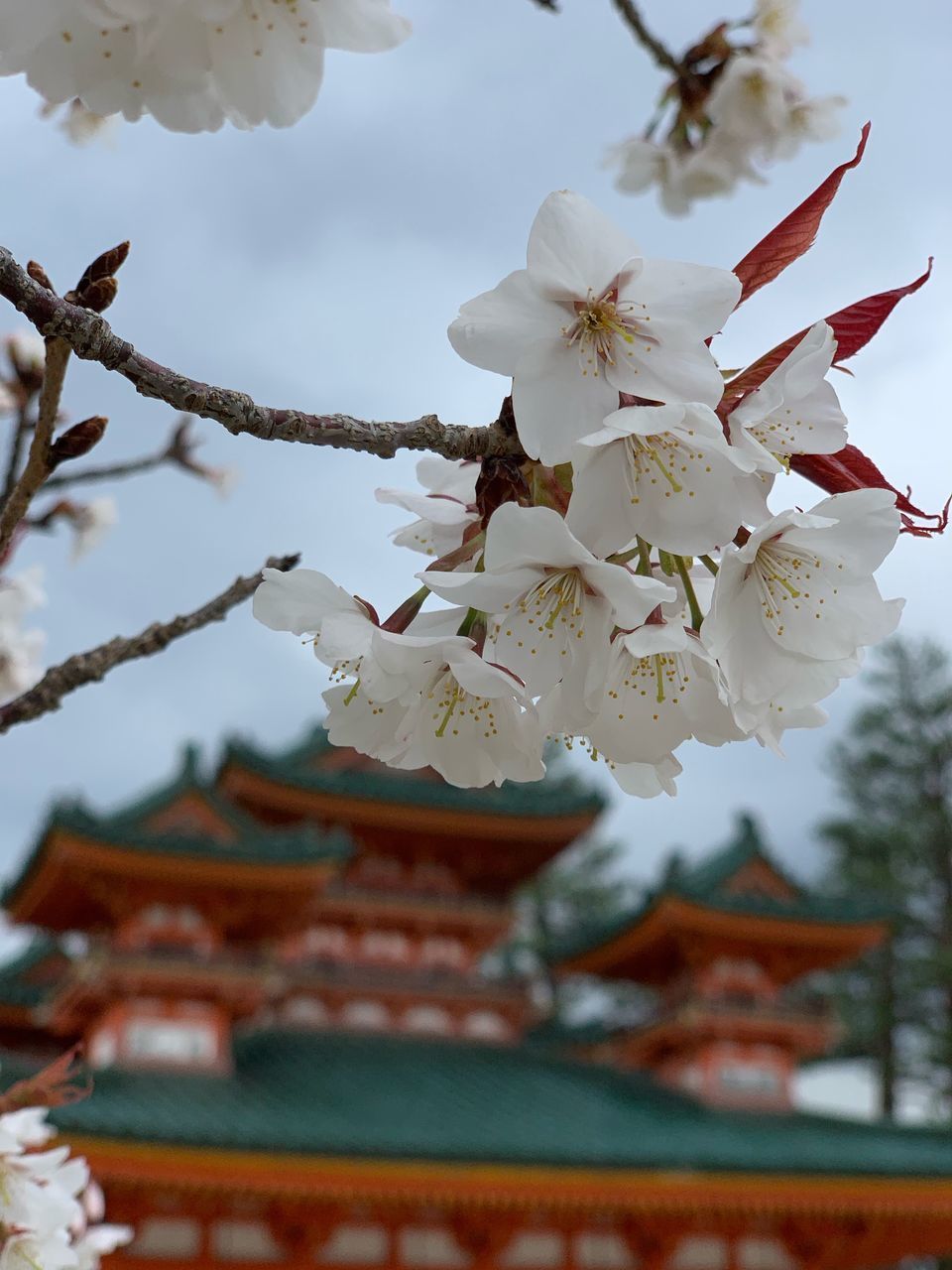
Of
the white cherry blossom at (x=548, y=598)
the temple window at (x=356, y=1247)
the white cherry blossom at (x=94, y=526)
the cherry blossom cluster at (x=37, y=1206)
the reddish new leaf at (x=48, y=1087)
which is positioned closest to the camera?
the white cherry blossom at (x=548, y=598)

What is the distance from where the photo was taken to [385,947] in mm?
12203

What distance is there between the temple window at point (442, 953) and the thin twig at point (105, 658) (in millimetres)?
11067

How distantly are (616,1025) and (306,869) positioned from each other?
4333mm

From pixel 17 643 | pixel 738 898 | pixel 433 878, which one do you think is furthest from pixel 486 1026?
pixel 17 643

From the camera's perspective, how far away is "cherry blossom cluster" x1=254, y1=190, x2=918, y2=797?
910mm

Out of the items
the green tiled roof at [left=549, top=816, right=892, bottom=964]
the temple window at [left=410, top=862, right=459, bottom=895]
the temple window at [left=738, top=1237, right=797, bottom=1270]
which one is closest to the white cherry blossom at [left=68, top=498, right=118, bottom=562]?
the temple window at [left=738, top=1237, right=797, bottom=1270]

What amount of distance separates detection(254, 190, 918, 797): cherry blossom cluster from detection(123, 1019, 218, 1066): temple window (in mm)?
9420

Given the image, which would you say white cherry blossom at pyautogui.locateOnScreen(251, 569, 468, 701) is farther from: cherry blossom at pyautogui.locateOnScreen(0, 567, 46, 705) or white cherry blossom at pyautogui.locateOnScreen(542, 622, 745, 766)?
cherry blossom at pyautogui.locateOnScreen(0, 567, 46, 705)

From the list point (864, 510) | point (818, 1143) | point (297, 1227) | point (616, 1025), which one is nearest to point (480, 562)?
point (864, 510)

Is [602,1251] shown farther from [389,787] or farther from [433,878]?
[389,787]

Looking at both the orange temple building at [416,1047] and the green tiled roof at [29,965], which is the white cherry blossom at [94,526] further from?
the green tiled roof at [29,965]

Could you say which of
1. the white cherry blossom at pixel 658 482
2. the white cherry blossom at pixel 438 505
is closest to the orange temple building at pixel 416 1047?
the white cherry blossom at pixel 438 505

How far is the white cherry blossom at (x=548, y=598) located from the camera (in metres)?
0.90

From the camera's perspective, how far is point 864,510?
963mm
